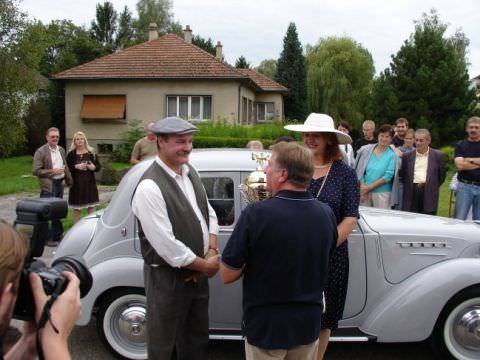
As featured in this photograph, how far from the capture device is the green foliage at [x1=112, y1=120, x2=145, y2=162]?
75.8 feet

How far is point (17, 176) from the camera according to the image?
65.0ft

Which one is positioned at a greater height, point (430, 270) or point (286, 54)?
point (286, 54)

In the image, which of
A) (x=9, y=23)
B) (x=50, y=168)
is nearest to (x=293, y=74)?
(x=9, y=23)

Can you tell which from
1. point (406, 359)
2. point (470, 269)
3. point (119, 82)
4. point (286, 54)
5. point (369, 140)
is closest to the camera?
point (470, 269)

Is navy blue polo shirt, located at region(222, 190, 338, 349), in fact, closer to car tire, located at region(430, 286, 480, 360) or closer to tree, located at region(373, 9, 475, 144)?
car tire, located at region(430, 286, 480, 360)

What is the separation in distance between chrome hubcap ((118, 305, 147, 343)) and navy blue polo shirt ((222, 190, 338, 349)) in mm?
1942

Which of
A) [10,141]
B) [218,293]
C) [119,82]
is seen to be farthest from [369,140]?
[119,82]

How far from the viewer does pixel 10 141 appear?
21.0 metres

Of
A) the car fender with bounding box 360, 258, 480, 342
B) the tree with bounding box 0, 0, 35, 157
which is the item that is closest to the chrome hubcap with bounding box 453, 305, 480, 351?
the car fender with bounding box 360, 258, 480, 342

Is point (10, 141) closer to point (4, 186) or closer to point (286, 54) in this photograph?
point (4, 186)

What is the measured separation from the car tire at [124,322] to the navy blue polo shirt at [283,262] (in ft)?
6.41

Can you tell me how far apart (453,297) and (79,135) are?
20.7ft

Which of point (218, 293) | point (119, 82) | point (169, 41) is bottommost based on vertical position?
point (218, 293)

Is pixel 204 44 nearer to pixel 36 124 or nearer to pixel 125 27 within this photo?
pixel 125 27
